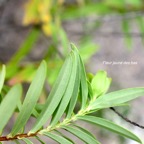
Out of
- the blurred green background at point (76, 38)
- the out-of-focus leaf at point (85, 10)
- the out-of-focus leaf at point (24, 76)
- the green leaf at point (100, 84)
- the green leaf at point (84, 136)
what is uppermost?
the out-of-focus leaf at point (85, 10)

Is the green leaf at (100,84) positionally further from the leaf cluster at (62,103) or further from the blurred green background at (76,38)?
the blurred green background at (76,38)

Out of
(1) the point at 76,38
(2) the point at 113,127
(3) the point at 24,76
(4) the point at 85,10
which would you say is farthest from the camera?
(1) the point at 76,38

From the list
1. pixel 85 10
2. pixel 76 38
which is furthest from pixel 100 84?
pixel 76 38

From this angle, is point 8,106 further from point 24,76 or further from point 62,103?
point 24,76

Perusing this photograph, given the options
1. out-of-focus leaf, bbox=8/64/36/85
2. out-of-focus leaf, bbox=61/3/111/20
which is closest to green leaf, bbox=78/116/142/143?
out-of-focus leaf, bbox=8/64/36/85

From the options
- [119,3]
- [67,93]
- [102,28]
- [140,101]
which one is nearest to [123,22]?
[119,3]

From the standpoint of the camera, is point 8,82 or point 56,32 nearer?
point 8,82

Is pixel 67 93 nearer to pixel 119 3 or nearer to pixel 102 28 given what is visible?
pixel 119 3

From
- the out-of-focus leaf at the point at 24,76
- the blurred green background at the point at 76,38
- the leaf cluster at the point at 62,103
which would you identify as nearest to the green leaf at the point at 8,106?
the leaf cluster at the point at 62,103
